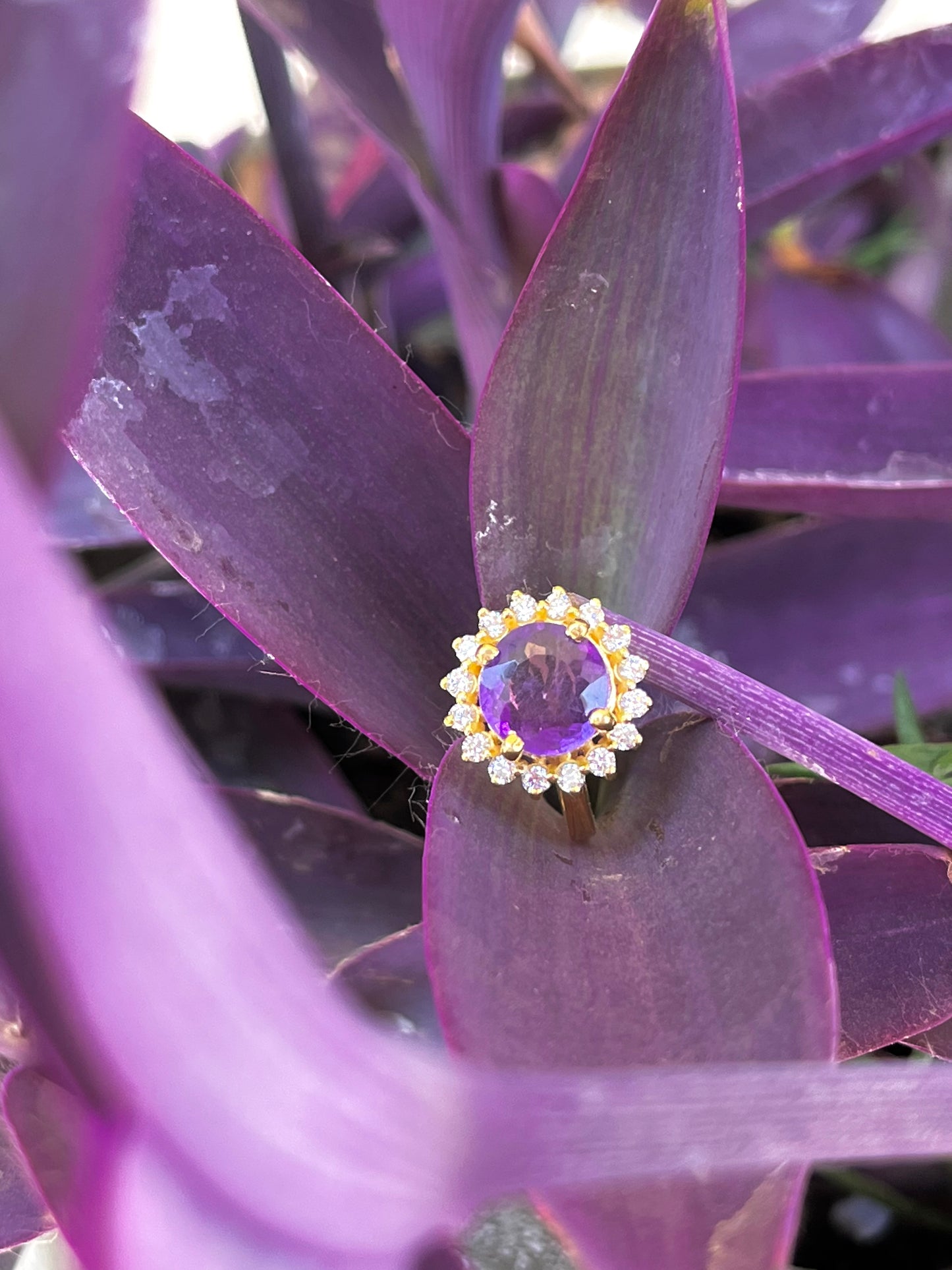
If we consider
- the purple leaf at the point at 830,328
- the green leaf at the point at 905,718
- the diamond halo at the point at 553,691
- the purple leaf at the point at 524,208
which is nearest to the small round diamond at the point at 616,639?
the diamond halo at the point at 553,691

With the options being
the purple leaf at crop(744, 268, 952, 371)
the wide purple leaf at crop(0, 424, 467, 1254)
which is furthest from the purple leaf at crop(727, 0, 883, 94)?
the wide purple leaf at crop(0, 424, 467, 1254)

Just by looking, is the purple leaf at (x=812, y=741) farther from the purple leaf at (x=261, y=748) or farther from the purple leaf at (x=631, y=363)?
the purple leaf at (x=261, y=748)

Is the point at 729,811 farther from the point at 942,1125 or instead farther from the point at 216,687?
the point at 216,687

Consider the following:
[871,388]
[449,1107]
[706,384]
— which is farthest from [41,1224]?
[871,388]

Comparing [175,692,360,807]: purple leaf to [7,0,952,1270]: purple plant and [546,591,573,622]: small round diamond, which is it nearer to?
[7,0,952,1270]: purple plant

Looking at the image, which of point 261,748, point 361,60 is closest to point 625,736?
point 261,748

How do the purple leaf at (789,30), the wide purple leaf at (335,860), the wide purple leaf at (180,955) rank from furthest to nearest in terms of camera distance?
the purple leaf at (789,30)
the wide purple leaf at (335,860)
the wide purple leaf at (180,955)
